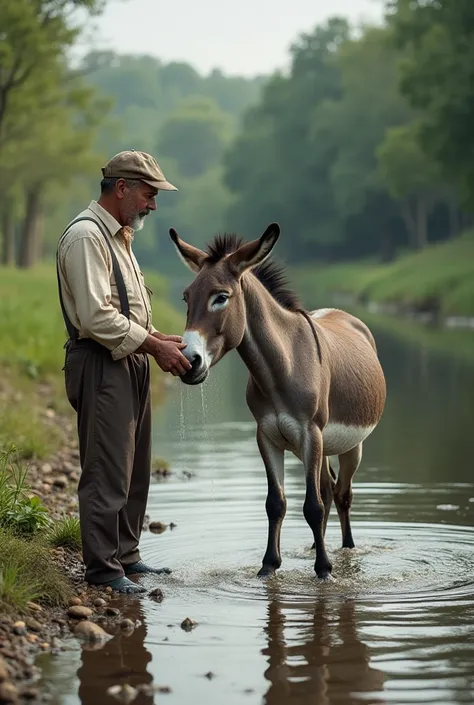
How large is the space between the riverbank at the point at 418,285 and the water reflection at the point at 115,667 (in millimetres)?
35427

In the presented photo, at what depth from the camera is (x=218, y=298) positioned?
8.30 metres

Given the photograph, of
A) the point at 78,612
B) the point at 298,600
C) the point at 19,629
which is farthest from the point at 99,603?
the point at 298,600

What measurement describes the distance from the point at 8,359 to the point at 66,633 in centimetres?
1276

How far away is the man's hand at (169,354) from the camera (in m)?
7.90

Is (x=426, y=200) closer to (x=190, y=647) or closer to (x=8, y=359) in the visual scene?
(x=8, y=359)

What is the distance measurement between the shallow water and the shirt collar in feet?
3.92

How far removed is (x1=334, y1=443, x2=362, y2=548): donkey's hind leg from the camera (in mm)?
9922

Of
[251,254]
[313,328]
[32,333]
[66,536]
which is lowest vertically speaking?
[66,536]

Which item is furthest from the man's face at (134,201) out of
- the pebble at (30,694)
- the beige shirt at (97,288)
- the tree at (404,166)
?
the tree at (404,166)

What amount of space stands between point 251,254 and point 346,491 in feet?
8.73

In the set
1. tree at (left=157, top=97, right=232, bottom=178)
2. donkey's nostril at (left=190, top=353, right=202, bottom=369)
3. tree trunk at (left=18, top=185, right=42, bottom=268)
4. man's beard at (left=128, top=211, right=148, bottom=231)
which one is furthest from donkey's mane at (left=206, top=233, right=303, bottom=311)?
tree at (left=157, top=97, right=232, bottom=178)

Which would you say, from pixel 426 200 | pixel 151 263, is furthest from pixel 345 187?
pixel 151 263

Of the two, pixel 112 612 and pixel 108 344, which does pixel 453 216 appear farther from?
pixel 112 612

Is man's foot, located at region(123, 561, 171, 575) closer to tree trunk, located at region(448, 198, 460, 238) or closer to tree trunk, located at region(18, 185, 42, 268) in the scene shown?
tree trunk, located at region(18, 185, 42, 268)
